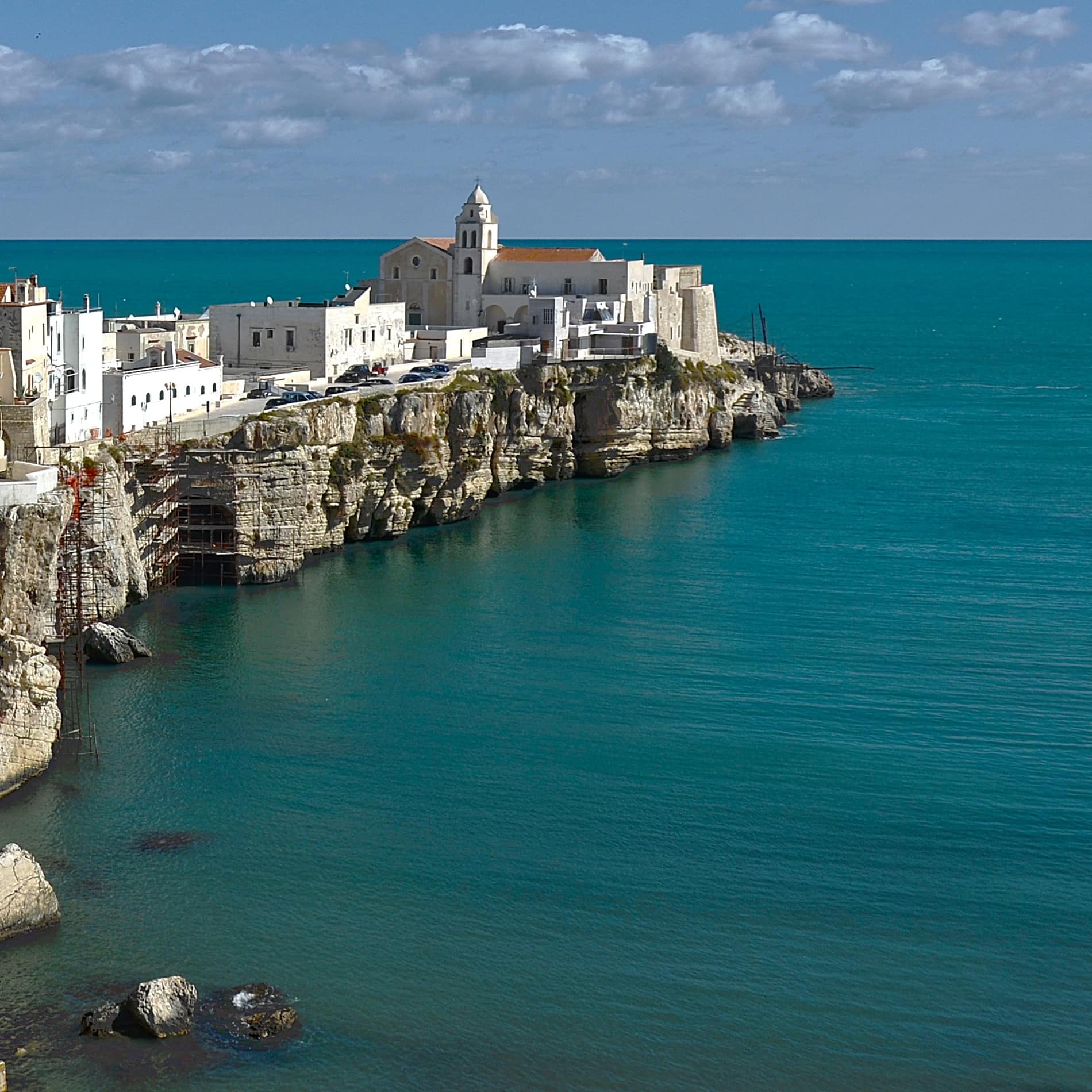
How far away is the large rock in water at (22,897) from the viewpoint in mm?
35406

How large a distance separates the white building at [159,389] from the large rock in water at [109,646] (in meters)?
15.2

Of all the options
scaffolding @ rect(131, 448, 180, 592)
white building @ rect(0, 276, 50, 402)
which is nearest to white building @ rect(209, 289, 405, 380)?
scaffolding @ rect(131, 448, 180, 592)

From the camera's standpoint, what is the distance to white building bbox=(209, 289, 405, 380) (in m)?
91.4

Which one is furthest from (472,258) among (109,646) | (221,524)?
(109,646)

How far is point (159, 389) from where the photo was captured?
240 feet

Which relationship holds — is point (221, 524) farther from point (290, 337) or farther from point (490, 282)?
point (490, 282)

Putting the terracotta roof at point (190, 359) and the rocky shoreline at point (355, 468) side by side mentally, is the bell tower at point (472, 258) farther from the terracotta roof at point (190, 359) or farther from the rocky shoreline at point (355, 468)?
the terracotta roof at point (190, 359)

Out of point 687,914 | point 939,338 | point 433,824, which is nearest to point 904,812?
point 687,914

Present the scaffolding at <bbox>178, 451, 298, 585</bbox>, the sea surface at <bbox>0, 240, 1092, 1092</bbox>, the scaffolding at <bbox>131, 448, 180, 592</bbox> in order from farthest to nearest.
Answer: the scaffolding at <bbox>178, 451, 298, 585</bbox> < the scaffolding at <bbox>131, 448, 180, 592</bbox> < the sea surface at <bbox>0, 240, 1092, 1092</bbox>

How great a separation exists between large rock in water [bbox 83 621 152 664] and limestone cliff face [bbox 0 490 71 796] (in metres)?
3.06

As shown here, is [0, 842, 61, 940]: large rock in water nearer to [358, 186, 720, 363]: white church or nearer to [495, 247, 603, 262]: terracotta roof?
[358, 186, 720, 363]: white church

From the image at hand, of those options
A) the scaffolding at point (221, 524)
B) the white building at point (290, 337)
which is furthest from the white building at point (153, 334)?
the scaffolding at point (221, 524)

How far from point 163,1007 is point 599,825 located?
13546 millimetres

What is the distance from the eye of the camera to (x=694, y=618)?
62.9 meters
